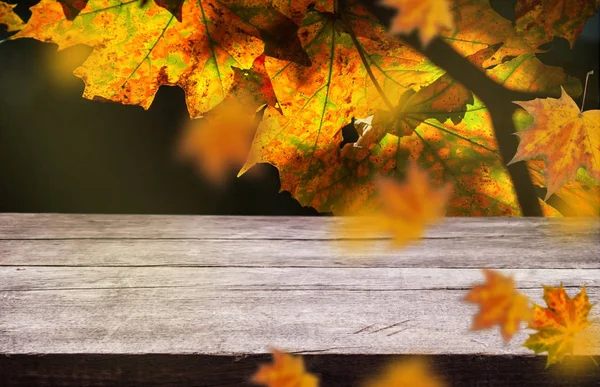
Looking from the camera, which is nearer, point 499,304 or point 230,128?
point 499,304

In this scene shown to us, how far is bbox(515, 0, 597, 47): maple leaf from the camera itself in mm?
1255

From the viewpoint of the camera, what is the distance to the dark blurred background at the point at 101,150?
1.29 metres

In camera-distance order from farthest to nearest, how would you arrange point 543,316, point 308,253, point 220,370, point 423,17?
point 423,17 < point 308,253 < point 543,316 < point 220,370

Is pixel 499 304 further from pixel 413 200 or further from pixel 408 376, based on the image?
pixel 413 200

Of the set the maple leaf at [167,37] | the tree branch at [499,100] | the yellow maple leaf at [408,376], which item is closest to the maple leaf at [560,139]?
the tree branch at [499,100]

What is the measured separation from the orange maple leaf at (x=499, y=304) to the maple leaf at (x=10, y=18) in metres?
1.15

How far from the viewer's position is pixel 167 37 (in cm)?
116

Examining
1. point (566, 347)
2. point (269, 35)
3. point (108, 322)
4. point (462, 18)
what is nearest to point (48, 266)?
point (108, 322)

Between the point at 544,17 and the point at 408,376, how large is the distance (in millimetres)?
984

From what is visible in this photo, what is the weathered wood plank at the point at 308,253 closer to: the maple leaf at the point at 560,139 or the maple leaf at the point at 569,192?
the maple leaf at the point at 560,139

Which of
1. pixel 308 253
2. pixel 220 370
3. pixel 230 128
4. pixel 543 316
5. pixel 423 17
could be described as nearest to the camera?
pixel 220 370

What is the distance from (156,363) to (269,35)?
0.78 metres

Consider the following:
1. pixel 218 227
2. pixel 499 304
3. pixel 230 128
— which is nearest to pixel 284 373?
pixel 499 304

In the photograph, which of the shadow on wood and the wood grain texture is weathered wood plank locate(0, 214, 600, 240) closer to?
the wood grain texture
